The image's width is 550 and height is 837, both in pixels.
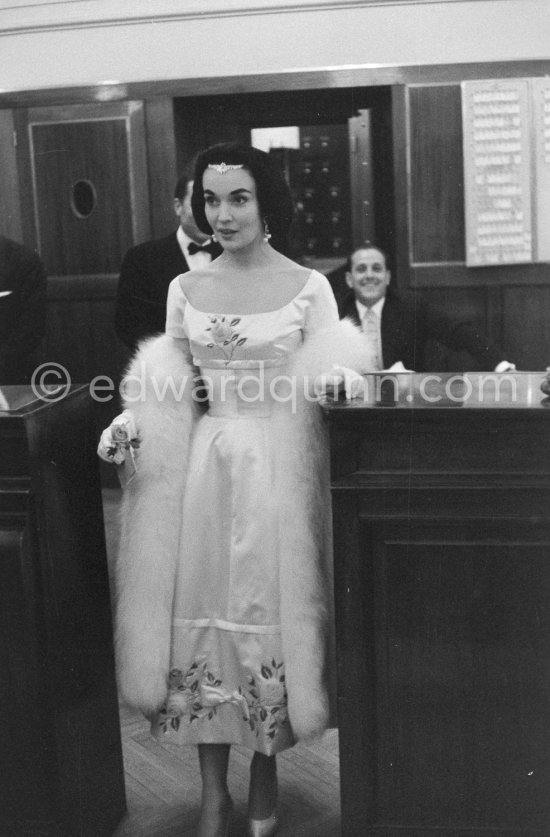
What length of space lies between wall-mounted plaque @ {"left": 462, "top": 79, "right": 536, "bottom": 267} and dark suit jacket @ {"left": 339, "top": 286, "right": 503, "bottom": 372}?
41cm

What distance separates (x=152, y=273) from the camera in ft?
9.37

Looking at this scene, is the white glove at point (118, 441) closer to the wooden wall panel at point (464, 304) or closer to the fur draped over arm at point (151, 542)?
the fur draped over arm at point (151, 542)

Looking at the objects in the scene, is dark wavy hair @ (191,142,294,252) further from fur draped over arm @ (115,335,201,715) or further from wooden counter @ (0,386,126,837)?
wooden counter @ (0,386,126,837)

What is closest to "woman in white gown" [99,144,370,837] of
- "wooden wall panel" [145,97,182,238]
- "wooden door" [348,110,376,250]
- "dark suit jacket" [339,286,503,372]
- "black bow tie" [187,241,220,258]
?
"black bow tie" [187,241,220,258]

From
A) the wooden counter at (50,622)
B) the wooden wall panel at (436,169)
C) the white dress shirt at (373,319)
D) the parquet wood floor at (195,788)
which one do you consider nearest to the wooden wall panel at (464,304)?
the wooden wall panel at (436,169)

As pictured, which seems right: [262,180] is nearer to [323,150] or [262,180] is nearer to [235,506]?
[235,506]

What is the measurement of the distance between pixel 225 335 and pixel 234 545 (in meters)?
0.43

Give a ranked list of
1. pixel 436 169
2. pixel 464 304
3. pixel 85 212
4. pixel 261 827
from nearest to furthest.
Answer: pixel 261 827
pixel 436 169
pixel 464 304
pixel 85 212

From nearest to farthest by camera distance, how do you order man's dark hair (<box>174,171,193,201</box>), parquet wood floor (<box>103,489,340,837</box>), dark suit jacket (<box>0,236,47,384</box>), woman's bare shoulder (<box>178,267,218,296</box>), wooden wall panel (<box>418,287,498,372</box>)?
1. woman's bare shoulder (<box>178,267,218,296</box>)
2. parquet wood floor (<box>103,489,340,837</box>)
3. man's dark hair (<box>174,171,193,201</box>)
4. dark suit jacket (<box>0,236,47,384</box>)
5. wooden wall panel (<box>418,287,498,372</box>)

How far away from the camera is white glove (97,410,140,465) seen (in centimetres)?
182

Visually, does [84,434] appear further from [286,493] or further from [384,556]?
[384,556]

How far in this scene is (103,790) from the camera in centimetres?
201

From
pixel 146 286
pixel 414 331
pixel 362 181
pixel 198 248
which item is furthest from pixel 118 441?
pixel 362 181

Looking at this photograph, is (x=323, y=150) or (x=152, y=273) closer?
(x=152, y=273)
